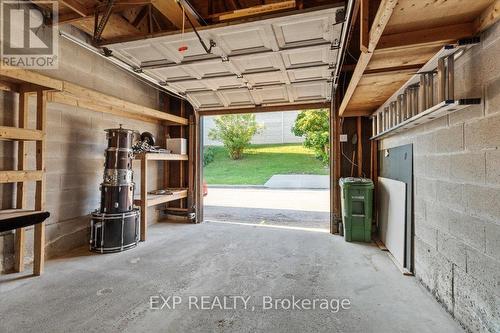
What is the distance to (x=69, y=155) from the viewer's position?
3.70m

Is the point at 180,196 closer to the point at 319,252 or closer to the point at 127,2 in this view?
the point at 319,252

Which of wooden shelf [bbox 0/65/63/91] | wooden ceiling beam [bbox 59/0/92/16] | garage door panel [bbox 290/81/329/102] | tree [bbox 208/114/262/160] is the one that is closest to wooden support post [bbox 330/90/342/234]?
garage door panel [bbox 290/81/329/102]

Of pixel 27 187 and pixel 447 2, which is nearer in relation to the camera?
pixel 447 2

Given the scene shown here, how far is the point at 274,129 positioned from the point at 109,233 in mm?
19948

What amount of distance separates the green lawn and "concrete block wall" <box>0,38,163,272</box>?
1102 cm

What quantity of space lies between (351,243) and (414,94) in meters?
2.44

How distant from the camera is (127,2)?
2.99m

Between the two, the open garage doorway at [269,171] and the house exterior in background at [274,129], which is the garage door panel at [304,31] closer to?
the open garage doorway at [269,171]

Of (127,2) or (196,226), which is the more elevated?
(127,2)

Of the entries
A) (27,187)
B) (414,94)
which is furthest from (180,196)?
(414,94)

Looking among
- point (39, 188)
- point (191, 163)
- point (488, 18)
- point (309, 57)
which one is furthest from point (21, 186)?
point (488, 18)

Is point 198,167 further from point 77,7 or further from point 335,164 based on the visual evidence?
point 77,7

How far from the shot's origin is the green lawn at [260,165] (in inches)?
653

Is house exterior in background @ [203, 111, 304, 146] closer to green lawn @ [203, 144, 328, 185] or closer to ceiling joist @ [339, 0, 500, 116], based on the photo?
green lawn @ [203, 144, 328, 185]
